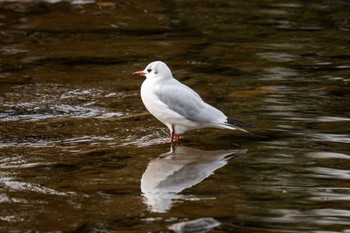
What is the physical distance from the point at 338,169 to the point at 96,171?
6.07 feet

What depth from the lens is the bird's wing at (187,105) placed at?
789 cm

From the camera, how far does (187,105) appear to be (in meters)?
7.92

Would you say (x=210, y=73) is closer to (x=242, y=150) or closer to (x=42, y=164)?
(x=242, y=150)

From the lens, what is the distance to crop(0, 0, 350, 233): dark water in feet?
20.6

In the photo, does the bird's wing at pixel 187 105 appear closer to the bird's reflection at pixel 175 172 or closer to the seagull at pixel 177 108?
the seagull at pixel 177 108

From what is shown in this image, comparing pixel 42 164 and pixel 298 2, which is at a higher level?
pixel 298 2

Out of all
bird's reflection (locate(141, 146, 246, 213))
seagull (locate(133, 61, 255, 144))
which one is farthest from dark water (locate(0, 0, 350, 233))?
seagull (locate(133, 61, 255, 144))

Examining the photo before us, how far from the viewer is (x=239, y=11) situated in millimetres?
13883

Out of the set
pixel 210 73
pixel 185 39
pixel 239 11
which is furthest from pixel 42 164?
pixel 239 11

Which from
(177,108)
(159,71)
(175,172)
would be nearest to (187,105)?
(177,108)

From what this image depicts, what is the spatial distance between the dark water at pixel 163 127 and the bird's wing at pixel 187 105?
27 centimetres

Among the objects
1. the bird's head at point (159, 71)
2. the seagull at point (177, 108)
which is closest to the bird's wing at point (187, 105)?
the seagull at point (177, 108)

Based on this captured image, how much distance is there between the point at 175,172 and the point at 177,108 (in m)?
0.80

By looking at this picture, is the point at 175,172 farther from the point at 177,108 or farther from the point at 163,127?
the point at 163,127
